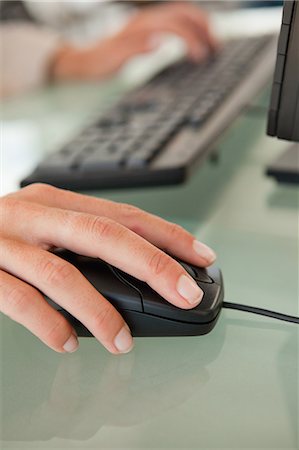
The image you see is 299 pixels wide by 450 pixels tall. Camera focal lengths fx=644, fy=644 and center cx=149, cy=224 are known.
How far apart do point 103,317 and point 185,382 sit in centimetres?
7

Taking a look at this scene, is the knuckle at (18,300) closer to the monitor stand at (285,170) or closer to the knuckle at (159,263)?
the knuckle at (159,263)

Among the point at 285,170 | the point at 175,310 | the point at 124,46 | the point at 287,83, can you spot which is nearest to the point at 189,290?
the point at 175,310

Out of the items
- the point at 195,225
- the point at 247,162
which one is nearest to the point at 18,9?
the point at 247,162

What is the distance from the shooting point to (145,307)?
1.39ft

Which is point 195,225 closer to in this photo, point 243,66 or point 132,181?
point 132,181

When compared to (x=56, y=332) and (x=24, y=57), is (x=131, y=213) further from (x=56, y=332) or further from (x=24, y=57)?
(x=24, y=57)

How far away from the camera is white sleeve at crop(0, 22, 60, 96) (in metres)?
1.14

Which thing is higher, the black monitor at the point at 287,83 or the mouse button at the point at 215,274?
the black monitor at the point at 287,83

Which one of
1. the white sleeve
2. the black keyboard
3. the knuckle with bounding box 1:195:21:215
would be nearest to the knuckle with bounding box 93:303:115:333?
the knuckle with bounding box 1:195:21:215

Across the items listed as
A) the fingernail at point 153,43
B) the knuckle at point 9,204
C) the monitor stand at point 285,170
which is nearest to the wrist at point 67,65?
the fingernail at point 153,43

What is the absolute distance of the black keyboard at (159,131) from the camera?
634mm

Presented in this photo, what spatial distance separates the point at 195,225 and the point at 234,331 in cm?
18

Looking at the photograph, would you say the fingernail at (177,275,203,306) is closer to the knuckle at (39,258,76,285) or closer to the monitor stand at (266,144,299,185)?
the knuckle at (39,258,76,285)

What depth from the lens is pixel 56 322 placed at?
1.39 feet
